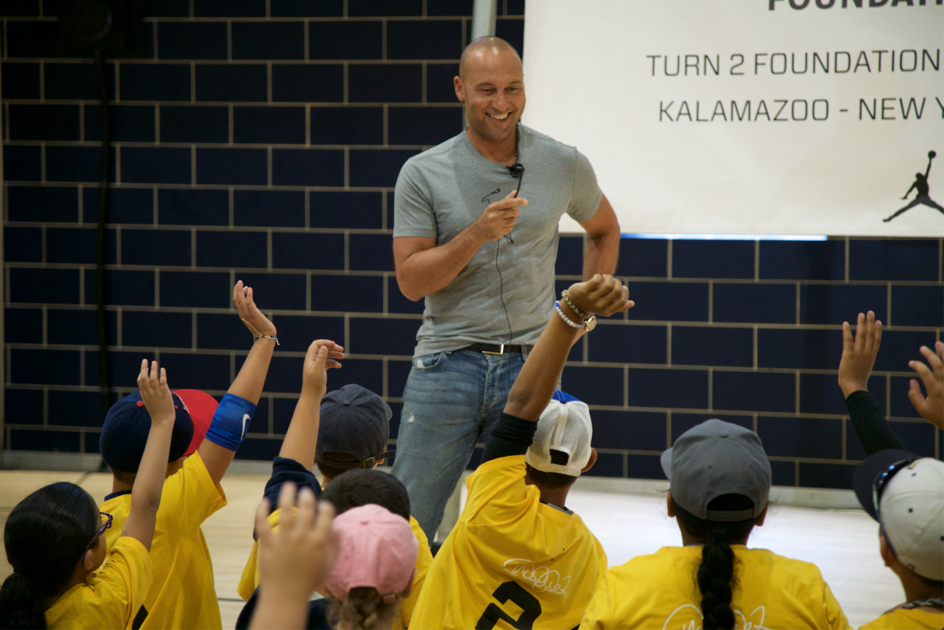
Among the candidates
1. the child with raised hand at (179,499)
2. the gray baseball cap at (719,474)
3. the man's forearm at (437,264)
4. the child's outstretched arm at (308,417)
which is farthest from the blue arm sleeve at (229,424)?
the gray baseball cap at (719,474)

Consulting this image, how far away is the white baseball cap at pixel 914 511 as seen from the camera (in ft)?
3.67

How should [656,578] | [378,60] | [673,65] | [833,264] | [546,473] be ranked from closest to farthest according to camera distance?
[656,578] → [546,473] → [673,65] → [833,264] → [378,60]

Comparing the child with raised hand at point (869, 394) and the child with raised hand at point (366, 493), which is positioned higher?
the child with raised hand at point (869, 394)

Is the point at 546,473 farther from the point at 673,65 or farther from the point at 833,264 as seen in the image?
the point at 833,264

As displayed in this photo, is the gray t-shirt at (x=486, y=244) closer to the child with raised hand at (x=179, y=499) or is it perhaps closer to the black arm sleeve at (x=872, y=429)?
the child with raised hand at (x=179, y=499)

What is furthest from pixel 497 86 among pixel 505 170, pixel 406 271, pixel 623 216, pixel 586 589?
pixel 623 216

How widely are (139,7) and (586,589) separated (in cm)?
364

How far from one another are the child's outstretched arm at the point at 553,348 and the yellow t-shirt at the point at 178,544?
26.4 inches

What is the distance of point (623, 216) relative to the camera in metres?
3.41

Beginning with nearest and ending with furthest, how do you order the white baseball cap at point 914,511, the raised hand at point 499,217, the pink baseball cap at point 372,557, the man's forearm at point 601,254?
the pink baseball cap at point 372,557 → the white baseball cap at point 914,511 → the raised hand at point 499,217 → the man's forearm at point 601,254

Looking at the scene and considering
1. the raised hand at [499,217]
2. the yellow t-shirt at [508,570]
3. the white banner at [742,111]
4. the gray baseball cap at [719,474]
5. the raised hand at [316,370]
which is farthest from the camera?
the white banner at [742,111]

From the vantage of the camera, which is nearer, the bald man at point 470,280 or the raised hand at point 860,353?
the raised hand at point 860,353

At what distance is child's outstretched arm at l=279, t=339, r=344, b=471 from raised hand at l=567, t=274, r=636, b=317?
532 millimetres

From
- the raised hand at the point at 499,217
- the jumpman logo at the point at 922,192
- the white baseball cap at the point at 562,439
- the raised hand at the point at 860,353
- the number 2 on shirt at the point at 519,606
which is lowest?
the number 2 on shirt at the point at 519,606
